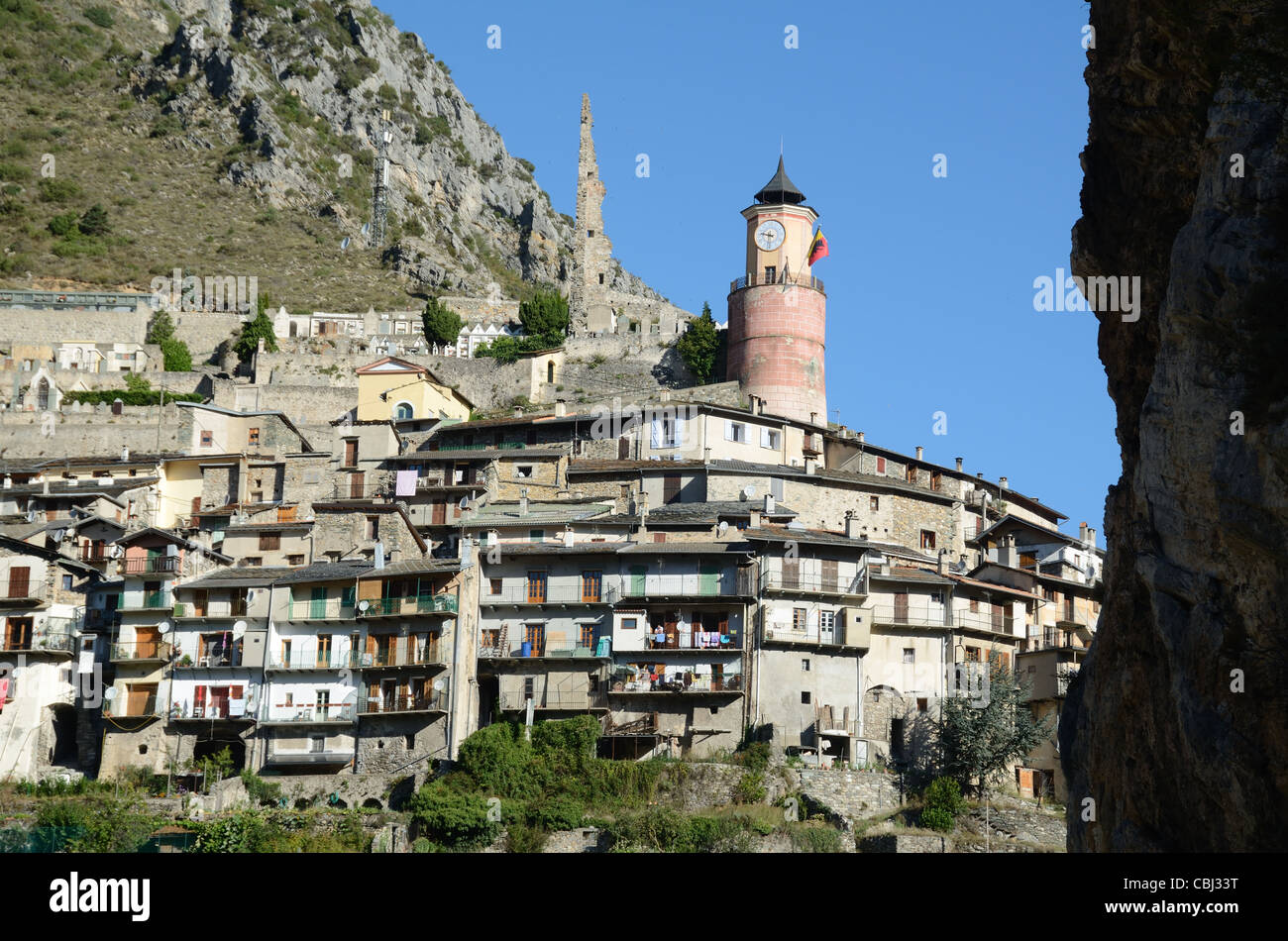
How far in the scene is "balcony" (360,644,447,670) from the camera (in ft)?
182

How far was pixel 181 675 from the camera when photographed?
58.6m

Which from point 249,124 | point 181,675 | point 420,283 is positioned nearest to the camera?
point 181,675

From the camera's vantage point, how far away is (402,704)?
55.3 meters

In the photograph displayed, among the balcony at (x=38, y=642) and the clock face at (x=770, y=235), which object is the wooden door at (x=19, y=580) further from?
the clock face at (x=770, y=235)

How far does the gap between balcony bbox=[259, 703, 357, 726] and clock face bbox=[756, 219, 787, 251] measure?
40.2m

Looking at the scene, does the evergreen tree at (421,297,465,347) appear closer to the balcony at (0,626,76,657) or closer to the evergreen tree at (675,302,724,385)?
the evergreen tree at (675,302,724,385)

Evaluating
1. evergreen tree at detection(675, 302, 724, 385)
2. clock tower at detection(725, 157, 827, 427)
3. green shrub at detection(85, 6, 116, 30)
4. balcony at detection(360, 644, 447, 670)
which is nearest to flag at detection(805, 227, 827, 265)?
clock tower at detection(725, 157, 827, 427)

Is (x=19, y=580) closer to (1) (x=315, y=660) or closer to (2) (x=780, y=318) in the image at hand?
(1) (x=315, y=660)

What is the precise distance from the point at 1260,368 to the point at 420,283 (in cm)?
10174

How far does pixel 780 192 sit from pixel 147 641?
43.9m

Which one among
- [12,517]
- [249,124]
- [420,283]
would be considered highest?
[249,124]

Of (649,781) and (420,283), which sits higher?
(420,283)
